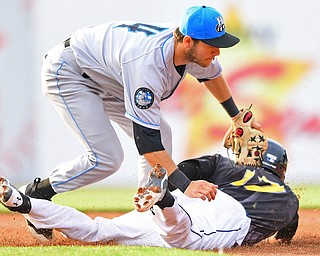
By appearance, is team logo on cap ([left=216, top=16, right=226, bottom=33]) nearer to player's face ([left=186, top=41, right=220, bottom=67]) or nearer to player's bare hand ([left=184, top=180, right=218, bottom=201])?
player's face ([left=186, top=41, right=220, bottom=67])

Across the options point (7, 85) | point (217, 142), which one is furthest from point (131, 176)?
point (7, 85)

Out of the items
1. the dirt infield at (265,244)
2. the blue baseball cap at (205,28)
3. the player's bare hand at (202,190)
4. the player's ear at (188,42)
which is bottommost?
the dirt infield at (265,244)

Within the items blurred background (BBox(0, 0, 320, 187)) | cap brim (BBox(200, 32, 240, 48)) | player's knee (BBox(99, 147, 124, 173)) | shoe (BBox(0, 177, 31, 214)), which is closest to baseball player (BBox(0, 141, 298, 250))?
shoe (BBox(0, 177, 31, 214))

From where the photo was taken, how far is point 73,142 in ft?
27.9

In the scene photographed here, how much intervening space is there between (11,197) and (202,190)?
99 centimetres

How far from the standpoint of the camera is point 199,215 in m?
4.75

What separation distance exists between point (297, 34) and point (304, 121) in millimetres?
884

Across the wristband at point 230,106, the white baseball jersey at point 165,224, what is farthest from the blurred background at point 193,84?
the white baseball jersey at point 165,224

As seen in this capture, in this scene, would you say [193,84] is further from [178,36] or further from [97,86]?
[178,36]

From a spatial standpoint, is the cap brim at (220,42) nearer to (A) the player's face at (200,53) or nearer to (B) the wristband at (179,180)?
(A) the player's face at (200,53)

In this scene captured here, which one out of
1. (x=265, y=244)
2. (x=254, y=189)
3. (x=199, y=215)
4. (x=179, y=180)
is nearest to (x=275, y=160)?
(x=254, y=189)

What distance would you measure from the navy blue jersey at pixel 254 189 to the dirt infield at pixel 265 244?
156 mm

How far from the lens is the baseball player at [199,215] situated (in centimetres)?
444

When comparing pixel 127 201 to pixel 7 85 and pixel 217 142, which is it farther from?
pixel 7 85
